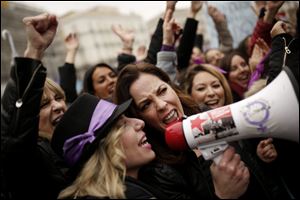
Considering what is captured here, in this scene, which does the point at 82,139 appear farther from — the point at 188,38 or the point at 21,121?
the point at 188,38

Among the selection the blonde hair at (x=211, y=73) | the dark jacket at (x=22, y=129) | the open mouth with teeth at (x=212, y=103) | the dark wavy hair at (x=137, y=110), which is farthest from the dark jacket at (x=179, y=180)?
the blonde hair at (x=211, y=73)

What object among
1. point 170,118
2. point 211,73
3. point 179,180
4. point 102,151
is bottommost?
point 179,180

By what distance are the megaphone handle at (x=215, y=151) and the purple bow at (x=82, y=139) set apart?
598 mm

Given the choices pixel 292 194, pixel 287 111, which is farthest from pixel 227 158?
Result: pixel 292 194

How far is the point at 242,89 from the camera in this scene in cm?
421

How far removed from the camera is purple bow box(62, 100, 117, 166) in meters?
1.86

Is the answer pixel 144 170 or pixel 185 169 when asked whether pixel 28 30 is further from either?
pixel 185 169

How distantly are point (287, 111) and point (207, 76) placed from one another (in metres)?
2.07

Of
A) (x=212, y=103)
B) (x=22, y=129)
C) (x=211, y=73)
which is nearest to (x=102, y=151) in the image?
(x=22, y=129)

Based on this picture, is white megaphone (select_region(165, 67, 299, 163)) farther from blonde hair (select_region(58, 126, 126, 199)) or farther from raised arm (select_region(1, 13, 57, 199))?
raised arm (select_region(1, 13, 57, 199))

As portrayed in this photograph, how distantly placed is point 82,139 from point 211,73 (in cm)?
191

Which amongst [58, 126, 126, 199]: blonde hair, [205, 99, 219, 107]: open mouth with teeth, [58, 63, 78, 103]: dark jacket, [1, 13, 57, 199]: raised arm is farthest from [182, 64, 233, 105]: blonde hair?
[1, 13, 57, 199]: raised arm

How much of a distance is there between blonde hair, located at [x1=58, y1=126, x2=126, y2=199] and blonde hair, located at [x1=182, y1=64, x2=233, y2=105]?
1720 mm

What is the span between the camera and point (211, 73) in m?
3.43
